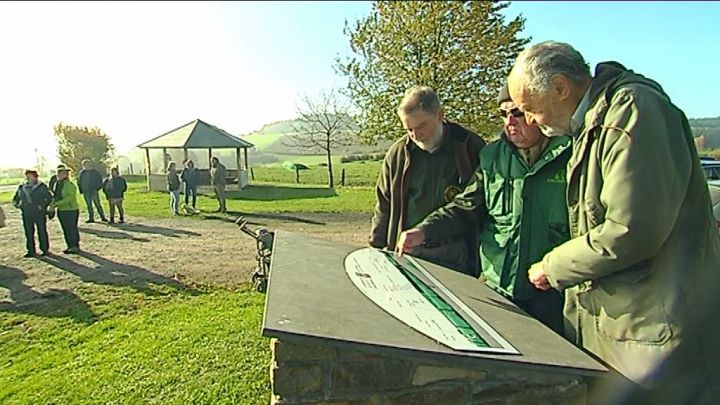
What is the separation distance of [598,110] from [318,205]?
17.8 meters

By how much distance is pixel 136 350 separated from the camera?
543cm

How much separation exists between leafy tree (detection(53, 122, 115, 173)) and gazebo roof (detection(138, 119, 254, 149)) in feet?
38.8

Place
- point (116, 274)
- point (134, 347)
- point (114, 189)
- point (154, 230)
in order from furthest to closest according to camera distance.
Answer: point (114, 189) → point (154, 230) → point (116, 274) → point (134, 347)

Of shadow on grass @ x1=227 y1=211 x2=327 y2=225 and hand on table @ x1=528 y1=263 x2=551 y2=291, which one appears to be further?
shadow on grass @ x1=227 y1=211 x2=327 y2=225

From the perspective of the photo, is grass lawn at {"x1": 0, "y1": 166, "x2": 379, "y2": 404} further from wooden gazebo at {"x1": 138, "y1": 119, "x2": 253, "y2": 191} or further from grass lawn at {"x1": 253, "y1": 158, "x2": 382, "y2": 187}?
grass lawn at {"x1": 253, "y1": 158, "x2": 382, "y2": 187}

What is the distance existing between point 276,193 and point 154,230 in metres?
11.1

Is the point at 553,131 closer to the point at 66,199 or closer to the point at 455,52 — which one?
the point at 66,199

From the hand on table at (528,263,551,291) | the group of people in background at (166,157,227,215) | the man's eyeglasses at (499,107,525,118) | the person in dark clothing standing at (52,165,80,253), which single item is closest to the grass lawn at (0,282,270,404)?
the hand on table at (528,263,551,291)

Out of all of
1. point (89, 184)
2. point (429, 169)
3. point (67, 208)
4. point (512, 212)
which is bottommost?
point (67, 208)

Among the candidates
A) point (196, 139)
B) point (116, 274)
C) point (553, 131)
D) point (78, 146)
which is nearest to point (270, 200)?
point (196, 139)

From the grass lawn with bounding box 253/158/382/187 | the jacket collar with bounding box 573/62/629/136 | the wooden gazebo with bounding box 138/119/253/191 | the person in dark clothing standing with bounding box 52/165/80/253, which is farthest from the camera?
the grass lawn with bounding box 253/158/382/187

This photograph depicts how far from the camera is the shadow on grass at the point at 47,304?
22.9 feet

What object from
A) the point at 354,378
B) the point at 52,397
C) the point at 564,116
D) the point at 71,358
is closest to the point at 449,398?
the point at 354,378

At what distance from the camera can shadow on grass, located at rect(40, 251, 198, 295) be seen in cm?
838
